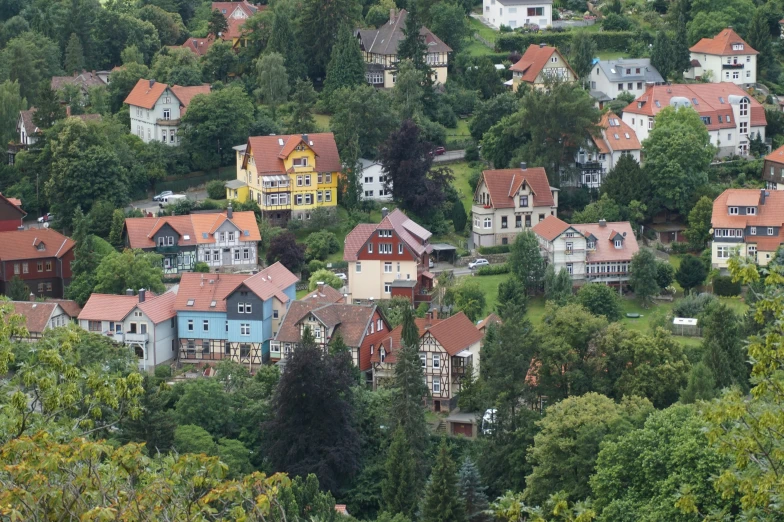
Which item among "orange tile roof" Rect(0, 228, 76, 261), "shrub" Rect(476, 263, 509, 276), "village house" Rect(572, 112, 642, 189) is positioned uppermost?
"village house" Rect(572, 112, 642, 189)

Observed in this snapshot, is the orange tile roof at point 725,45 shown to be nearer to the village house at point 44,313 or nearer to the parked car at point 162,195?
the parked car at point 162,195

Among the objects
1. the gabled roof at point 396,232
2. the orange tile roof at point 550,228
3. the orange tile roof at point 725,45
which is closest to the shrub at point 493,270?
the orange tile roof at point 550,228

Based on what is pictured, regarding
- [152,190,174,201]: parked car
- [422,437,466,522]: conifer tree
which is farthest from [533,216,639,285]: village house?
[422,437,466,522]: conifer tree

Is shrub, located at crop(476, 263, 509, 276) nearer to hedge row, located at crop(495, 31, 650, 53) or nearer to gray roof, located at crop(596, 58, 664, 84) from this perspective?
gray roof, located at crop(596, 58, 664, 84)

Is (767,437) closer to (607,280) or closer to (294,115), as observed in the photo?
(607,280)

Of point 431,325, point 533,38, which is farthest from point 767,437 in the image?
point 533,38
